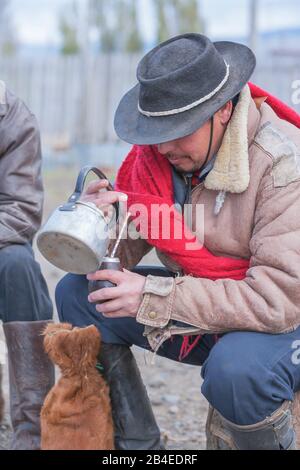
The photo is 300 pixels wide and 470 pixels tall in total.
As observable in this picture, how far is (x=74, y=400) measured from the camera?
108 inches

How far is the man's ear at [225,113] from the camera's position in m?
2.65

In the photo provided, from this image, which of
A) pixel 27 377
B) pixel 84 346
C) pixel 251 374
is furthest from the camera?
pixel 27 377

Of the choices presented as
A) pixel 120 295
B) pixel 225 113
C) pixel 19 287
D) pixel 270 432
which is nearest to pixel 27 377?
pixel 19 287

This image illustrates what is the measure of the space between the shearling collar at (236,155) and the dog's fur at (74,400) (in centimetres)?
68

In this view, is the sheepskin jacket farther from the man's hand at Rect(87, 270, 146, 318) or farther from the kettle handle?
the man's hand at Rect(87, 270, 146, 318)

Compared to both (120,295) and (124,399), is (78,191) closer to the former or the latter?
(120,295)

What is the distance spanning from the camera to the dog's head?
2715mm

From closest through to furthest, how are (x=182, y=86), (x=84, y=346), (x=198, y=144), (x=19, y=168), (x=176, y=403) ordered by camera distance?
1. (x=182, y=86)
2. (x=198, y=144)
3. (x=84, y=346)
4. (x=19, y=168)
5. (x=176, y=403)

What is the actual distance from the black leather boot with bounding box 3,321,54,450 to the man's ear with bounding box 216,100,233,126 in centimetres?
105

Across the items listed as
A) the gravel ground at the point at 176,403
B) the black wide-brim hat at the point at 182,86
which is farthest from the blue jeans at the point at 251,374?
the gravel ground at the point at 176,403

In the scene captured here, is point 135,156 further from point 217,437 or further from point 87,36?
point 87,36

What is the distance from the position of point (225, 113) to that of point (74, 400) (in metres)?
1.10

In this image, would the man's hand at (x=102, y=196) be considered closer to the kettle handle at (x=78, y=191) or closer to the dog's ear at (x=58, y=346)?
the kettle handle at (x=78, y=191)

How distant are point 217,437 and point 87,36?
9.78 metres
